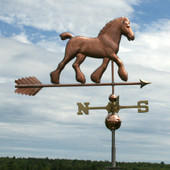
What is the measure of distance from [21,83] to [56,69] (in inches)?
26.8

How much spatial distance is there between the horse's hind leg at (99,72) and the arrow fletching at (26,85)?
98cm

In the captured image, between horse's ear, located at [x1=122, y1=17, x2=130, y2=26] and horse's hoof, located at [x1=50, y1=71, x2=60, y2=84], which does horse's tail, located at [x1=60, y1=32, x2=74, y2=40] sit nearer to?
horse's hoof, located at [x1=50, y1=71, x2=60, y2=84]

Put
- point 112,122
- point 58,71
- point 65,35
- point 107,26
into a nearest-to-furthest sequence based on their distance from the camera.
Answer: point 112,122, point 107,26, point 58,71, point 65,35

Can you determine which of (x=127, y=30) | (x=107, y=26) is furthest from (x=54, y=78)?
(x=127, y=30)

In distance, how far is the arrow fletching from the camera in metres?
6.17

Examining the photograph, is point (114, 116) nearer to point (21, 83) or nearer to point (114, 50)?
point (114, 50)

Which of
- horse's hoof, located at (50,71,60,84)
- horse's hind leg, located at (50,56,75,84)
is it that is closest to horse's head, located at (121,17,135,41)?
horse's hind leg, located at (50,56,75,84)

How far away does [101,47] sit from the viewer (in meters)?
5.93

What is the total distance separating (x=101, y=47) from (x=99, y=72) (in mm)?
421

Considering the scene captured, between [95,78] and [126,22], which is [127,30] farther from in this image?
[95,78]

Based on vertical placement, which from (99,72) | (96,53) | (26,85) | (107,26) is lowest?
(26,85)

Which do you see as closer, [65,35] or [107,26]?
[107,26]

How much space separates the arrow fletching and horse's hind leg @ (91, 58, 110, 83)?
0.98 meters

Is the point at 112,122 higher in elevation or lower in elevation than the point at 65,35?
lower
